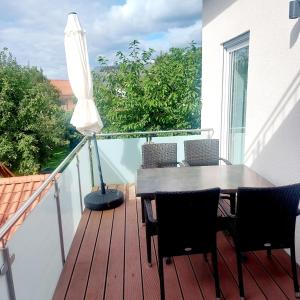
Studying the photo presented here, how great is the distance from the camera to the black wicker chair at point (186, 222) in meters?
1.84

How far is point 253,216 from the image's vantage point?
1.94m

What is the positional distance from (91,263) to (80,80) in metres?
2.08

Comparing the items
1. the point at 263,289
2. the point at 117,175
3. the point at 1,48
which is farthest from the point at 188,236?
the point at 1,48

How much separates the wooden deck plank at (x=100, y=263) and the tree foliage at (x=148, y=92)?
224 centimetres

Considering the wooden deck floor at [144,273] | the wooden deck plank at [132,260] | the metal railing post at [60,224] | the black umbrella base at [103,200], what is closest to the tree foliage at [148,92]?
the black umbrella base at [103,200]

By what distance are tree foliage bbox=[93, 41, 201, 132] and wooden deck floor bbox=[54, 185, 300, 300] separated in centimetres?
261

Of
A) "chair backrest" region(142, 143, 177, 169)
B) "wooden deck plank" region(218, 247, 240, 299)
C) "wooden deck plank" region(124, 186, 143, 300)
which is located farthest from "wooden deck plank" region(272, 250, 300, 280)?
"chair backrest" region(142, 143, 177, 169)

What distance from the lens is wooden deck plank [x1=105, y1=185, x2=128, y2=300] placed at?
2.19 metres

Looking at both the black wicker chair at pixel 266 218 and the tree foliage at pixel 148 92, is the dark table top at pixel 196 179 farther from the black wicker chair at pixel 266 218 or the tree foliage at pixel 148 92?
the tree foliage at pixel 148 92

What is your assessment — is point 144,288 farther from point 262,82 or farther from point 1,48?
point 1,48

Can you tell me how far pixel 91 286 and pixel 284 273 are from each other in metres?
1.62

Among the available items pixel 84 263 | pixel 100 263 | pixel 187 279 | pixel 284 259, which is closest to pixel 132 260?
pixel 100 263

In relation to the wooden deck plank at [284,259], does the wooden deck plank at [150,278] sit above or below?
below

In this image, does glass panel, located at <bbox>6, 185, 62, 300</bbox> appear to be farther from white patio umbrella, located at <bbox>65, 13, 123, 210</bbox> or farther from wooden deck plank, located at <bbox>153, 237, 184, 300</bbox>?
white patio umbrella, located at <bbox>65, 13, 123, 210</bbox>
